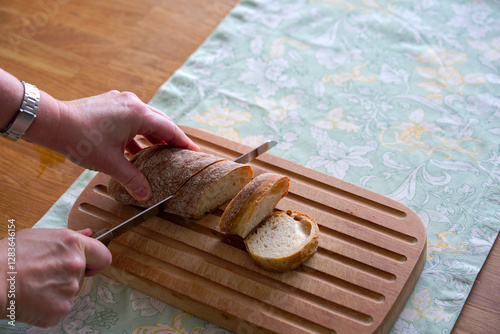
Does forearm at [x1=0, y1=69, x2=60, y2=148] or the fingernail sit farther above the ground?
forearm at [x1=0, y1=69, x2=60, y2=148]

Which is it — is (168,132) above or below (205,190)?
above

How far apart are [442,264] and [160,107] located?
1.40 metres

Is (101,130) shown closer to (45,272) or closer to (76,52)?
(45,272)

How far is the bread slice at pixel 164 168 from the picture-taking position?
1.73 m

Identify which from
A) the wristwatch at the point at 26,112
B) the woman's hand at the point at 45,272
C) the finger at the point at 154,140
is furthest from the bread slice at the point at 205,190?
the wristwatch at the point at 26,112

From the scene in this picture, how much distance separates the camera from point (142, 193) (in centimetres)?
173

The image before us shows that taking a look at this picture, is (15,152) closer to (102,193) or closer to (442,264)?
(102,193)

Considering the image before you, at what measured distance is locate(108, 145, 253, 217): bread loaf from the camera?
1716 millimetres

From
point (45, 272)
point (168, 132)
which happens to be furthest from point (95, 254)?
point (168, 132)

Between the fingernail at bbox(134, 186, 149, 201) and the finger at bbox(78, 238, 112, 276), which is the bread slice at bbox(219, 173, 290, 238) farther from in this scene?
the finger at bbox(78, 238, 112, 276)

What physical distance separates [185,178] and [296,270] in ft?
1.64

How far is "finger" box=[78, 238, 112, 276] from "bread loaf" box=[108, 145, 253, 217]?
1.09 feet

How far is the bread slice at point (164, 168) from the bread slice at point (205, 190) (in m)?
0.03

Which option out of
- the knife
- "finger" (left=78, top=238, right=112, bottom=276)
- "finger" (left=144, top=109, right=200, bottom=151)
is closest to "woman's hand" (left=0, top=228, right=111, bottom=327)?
"finger" (left=78, top=238, right=112, bottom=276)
